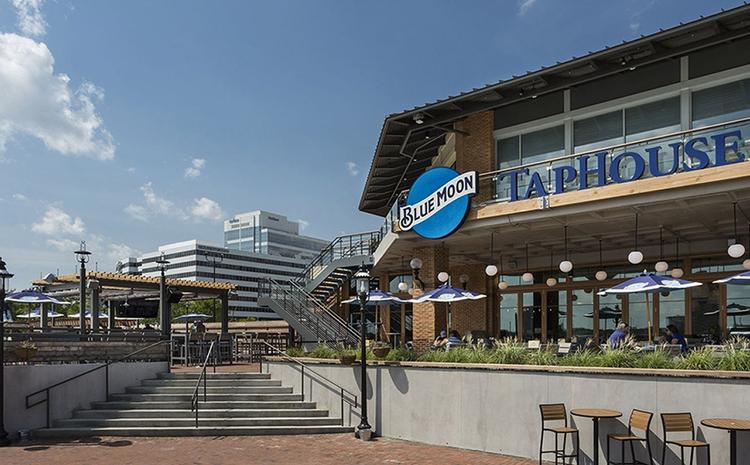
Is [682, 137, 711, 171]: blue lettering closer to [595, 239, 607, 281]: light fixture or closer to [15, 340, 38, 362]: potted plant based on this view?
[595, 239, 607, 281]: light fixture

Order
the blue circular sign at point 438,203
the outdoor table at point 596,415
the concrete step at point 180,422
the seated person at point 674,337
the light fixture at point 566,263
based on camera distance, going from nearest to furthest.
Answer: the outdoor table at point 596,415 < the concrete step at point 180,422 < the seated person at point 674,337 < the light fixture at point 566,263 < the blue circular sign at point 438,203

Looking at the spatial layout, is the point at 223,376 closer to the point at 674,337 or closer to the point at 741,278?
the point at 674,337

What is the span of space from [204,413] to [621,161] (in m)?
10.7

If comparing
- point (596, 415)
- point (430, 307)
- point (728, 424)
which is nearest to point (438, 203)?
point (430, 307)

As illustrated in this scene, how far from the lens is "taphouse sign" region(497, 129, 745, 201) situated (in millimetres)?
12820

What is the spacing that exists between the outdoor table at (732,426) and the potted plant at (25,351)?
43.5ft

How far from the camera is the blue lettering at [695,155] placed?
42.3 ft

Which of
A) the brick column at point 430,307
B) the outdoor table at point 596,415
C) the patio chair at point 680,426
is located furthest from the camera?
the brick column at point 430,307

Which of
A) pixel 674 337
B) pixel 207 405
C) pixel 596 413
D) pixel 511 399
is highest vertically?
pixel 674 337

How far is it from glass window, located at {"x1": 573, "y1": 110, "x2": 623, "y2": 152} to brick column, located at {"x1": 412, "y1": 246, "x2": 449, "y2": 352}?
508 centimetres

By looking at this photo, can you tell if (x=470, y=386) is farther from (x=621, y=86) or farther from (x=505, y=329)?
(x=505, y=329)

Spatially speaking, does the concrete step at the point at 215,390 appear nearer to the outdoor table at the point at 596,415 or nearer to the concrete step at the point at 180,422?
the concrete step at the point at 180,422

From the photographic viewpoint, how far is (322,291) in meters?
29.2

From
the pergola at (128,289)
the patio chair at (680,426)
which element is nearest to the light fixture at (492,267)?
the patio chair at (680,426)
